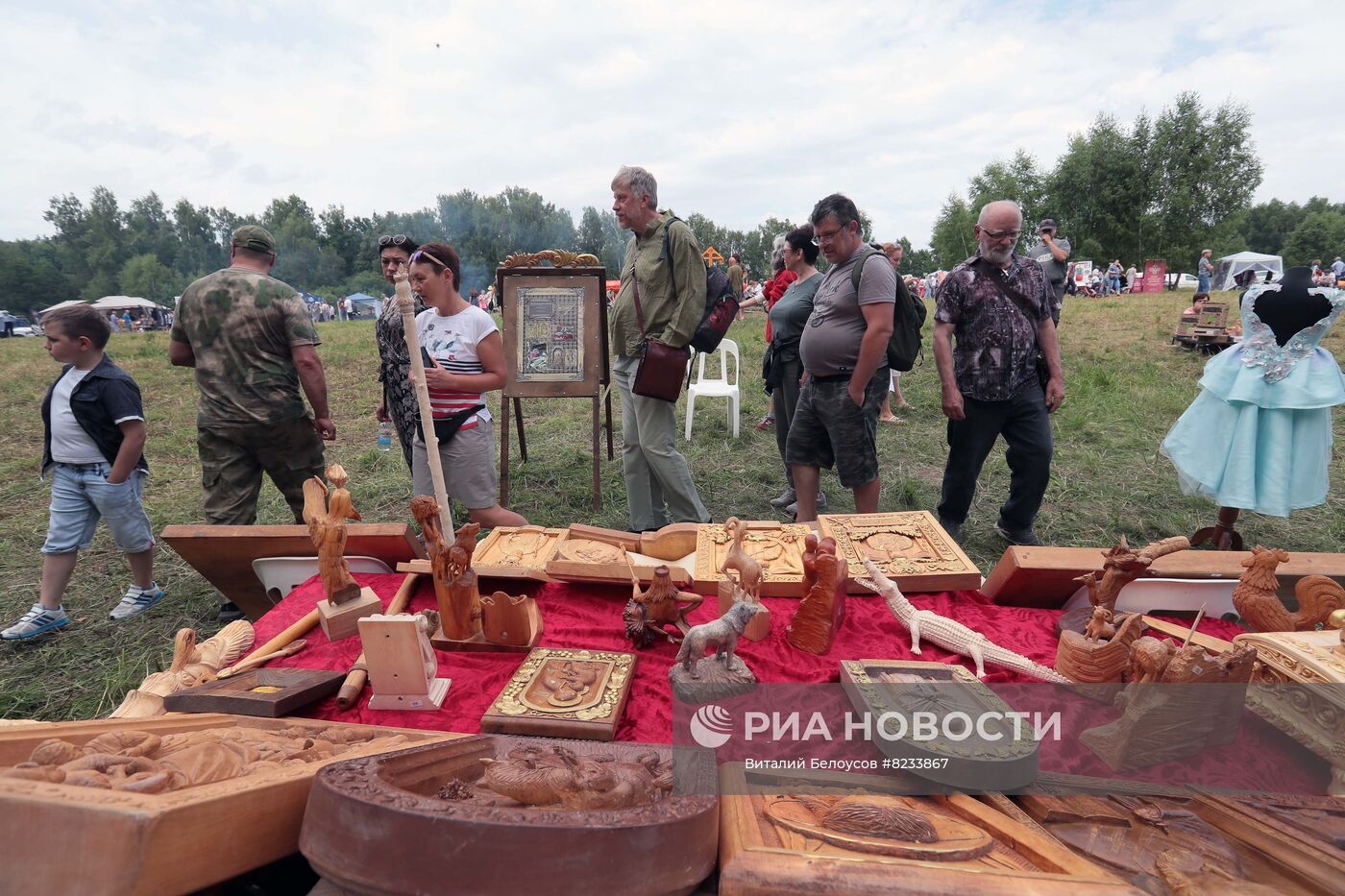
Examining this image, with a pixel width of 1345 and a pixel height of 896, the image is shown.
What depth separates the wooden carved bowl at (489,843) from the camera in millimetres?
846

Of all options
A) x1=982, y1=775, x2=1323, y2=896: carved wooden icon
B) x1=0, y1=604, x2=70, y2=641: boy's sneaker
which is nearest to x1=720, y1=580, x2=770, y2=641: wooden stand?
x1=982, y1=775, x2=1323, y2=896: carved wooden icon

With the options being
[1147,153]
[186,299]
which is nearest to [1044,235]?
[186,299]

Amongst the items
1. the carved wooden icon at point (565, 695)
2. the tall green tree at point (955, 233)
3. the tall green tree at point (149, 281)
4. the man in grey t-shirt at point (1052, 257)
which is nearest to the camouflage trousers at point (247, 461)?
the carved wooden icon at point (565, 695)

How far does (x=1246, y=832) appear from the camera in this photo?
1.15 meters

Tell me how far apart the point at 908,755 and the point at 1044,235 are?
631 cm

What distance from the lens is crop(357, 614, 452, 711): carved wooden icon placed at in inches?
66.2

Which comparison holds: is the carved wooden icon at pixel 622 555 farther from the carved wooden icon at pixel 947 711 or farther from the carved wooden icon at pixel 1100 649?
the carved wooden icon at pixel 1100 649

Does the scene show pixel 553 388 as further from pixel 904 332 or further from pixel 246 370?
pixel 904 332

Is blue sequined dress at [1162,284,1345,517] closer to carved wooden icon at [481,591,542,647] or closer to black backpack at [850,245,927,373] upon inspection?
black backpack at [850,245,927,373]

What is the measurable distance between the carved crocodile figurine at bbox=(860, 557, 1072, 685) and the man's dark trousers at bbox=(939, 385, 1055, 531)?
183 centimetres

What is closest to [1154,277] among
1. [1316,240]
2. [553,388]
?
[553,388]

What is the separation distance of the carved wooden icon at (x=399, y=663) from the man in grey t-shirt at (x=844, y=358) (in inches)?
95.0

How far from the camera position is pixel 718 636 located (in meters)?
1.74

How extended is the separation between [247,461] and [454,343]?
141 cm
